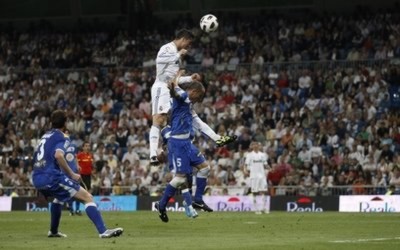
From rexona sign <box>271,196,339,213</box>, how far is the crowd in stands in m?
0.59

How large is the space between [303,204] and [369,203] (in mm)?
2605

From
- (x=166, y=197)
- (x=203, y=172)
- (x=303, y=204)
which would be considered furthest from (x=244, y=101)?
(x=166, y=197)

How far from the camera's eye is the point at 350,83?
43719 millimetres

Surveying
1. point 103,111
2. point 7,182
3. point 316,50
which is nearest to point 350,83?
point 316,50

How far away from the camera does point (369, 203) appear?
36.8 m

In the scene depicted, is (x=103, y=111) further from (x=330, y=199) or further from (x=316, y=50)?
(x=330, y=199)

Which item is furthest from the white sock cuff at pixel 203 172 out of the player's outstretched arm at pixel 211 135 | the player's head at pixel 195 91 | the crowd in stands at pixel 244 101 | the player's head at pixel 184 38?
the crowd in stands at pixel 244 101

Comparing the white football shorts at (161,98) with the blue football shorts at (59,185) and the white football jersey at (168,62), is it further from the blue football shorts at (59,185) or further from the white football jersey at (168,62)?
the blue football shorts at (59,185)

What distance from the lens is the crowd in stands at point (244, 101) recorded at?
40.2m

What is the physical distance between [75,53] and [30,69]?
2568mm

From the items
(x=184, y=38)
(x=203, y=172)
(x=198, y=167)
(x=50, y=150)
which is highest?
(x=184, y=38)

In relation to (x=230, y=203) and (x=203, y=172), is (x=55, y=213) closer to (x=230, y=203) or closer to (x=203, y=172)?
(x=203, y=172)

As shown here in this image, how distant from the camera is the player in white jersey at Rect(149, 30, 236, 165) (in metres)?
24.6

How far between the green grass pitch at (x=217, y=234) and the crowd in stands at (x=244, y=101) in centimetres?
1343
